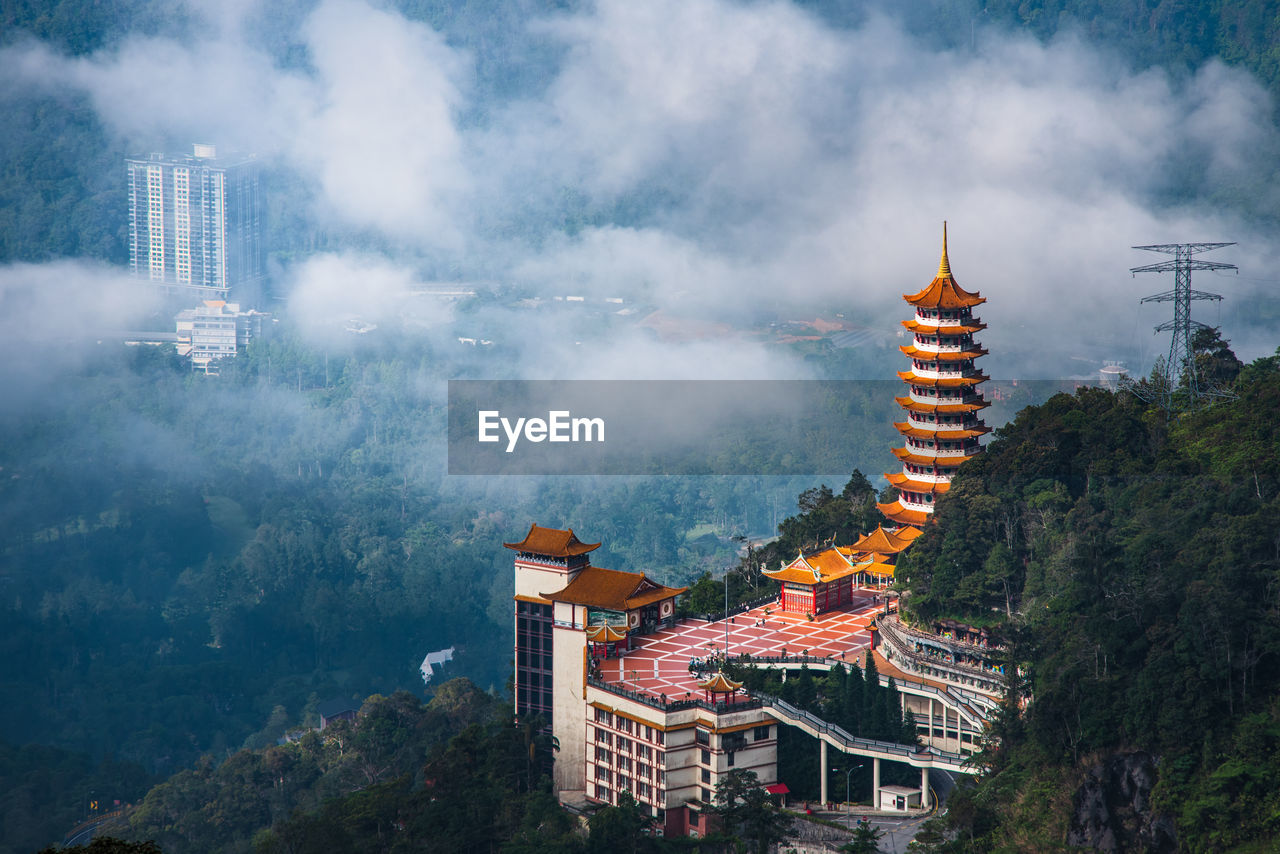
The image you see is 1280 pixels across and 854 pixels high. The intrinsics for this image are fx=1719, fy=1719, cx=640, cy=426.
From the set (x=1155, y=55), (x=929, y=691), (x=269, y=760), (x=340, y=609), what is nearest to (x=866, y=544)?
(x=929, y=691)

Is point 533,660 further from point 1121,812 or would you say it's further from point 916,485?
point 1121,812

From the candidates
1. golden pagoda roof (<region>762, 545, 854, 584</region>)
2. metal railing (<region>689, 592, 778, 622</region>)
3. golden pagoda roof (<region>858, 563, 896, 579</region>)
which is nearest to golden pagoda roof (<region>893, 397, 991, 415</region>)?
golden pagoda roof (<region>858, 563, 896, 579</region>)

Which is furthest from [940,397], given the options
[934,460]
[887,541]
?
[887,541]

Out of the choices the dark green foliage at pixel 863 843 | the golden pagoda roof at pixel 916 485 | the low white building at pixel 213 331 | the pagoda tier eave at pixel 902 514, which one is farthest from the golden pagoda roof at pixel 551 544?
the low white building at pixel 213 331

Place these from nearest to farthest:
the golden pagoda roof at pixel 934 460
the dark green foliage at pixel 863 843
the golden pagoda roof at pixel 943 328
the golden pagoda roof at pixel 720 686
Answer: the dark green foliage at pixel 863 843 < the golden pagoda roof at pixel 720 686 < the golden pagoda roof at pixel 934 460 < the golden pagoda roof at pixel 943 328

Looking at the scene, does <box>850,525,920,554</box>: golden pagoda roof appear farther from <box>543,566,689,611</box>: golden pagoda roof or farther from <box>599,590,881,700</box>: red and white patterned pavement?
<box>543,566,689,611</box>: golden pagoda roof

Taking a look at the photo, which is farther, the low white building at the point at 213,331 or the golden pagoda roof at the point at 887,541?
the low white building at the point at 213,331

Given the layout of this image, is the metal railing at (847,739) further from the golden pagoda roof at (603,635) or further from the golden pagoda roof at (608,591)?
the golden pagoda roof at (608,591)
